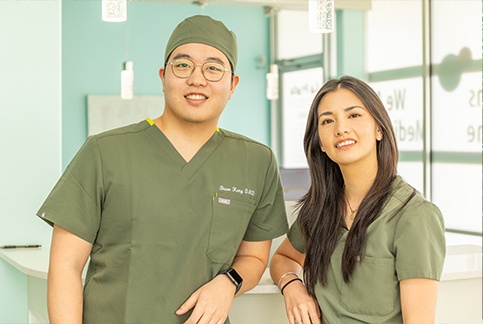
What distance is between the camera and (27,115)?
122 inches

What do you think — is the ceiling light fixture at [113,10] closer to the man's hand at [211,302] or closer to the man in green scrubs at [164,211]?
the man in green scrubs at [164,211]

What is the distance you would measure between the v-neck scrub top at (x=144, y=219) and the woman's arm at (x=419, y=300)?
0.46 metres

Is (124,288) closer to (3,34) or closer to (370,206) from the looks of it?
(370,206)

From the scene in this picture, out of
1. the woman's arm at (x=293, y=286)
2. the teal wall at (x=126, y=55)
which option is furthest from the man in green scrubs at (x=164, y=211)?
the teal wall at (x=126, y=55)

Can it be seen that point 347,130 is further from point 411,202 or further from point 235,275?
point 235,275

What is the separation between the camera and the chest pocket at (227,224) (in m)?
1.81

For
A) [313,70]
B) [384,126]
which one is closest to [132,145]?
[384,126]

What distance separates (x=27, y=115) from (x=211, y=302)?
5.53 ft

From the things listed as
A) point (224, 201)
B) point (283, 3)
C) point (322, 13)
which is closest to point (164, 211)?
point (224, 201)

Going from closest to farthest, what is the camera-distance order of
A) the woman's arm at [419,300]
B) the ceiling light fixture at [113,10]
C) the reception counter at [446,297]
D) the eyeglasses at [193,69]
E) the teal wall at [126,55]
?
the woman's arm at [419,300], the eyeglasses at [193,69], the reception counter at [446,297], the ceiling light fixture at [113,10], the teal wall at [126,55]

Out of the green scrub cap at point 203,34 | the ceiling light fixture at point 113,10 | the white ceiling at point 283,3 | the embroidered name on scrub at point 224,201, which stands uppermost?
the white ceiling at point 283,3

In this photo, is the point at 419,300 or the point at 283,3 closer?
the point at 419,300

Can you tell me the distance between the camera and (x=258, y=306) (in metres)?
2.18

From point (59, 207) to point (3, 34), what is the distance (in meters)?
1.63
